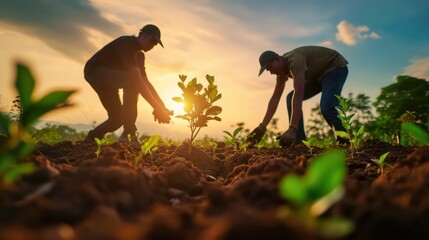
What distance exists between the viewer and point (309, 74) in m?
5.30

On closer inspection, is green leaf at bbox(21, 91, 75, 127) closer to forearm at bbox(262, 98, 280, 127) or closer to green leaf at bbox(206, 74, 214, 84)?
green leaf at bbox(206, 74, 214, 84)

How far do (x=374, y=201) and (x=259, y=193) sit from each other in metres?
0.40

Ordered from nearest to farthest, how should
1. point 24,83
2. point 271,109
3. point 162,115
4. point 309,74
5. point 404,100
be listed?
point 24,83 < point 162,115 < point 309,74 < point 271,109 < point 404,100

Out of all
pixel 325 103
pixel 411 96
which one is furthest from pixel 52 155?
pixel 411 96

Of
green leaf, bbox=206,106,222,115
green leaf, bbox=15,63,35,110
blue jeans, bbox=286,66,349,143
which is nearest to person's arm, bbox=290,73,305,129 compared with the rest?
blue jeans, bbox=286,66,349,143

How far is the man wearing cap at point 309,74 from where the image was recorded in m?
4.64

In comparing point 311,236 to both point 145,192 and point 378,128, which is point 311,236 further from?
point 378,128

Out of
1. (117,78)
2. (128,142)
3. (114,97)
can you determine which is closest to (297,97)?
(128,142)

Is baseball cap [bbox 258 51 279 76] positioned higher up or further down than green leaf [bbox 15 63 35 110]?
higher up

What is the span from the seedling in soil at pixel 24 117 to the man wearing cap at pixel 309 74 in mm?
3831

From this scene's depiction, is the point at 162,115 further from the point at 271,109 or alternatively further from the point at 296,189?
the point at 296,189

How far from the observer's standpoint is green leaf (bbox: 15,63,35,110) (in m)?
0.96

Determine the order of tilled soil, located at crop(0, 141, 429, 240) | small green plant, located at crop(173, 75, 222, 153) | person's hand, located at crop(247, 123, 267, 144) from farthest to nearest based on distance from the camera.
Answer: person's hand, located at crop(247, 123, 267, 144) → small green plant, located at crop(173, 75, 222, 153) → tilled soil, located at crop(0, 141, 429, 240)

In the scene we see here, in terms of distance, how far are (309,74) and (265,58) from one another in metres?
0.89
